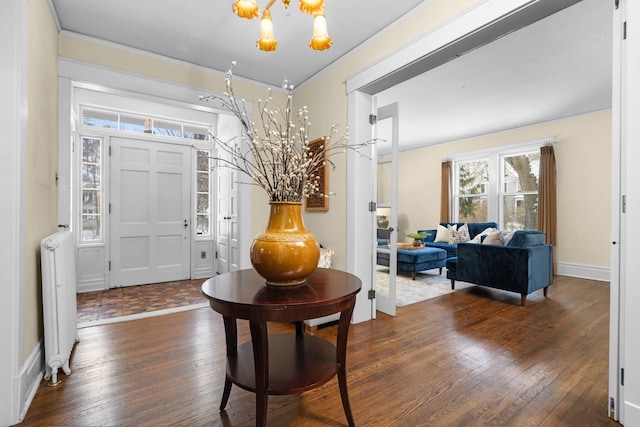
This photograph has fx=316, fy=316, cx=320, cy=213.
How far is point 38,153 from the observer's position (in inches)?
79.4

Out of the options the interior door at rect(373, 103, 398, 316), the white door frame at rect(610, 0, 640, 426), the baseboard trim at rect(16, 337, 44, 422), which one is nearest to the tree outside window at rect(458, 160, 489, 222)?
the interior door at rect(373, 103, 398, 316)

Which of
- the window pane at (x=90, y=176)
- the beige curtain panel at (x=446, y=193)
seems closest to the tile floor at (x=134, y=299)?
the window pane at (x=90, y=176)

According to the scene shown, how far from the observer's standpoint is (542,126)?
18.6ft

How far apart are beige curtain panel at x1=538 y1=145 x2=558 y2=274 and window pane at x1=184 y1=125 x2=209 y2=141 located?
18.8 feet

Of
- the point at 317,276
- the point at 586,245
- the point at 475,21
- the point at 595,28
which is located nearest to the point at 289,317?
the point at 317,276

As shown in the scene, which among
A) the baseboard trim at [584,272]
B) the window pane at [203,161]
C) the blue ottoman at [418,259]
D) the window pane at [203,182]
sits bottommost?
the baseboard trim at [584,272]

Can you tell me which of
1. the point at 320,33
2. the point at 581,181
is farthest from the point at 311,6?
the point at 581,181

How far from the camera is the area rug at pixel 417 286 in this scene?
12.7 feet

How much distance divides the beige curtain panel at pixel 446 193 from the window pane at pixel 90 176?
6.44 meters

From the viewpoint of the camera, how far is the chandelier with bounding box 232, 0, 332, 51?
1481mm

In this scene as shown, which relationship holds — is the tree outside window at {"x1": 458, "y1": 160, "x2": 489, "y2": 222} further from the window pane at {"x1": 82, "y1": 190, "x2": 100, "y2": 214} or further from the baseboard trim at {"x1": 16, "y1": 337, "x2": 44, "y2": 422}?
the baseboard trim at {"x1": 16, "y1": 337, "x2": 44, "y2": 422}

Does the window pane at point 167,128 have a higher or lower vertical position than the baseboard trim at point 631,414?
higher

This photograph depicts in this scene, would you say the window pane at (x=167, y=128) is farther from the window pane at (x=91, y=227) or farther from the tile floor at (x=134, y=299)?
the tile floor at (x=134, y=299)

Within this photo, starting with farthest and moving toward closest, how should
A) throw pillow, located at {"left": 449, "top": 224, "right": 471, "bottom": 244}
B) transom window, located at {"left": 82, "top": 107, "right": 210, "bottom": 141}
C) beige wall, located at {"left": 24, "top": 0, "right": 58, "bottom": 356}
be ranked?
throw pillow, located at {"left": 449, "top": 224, "right": 471, "bottom": 244} → transom window, located at {"left": 82, "top": 107, "right": 210, "bottom": 141} → beige wall, located at {"left": 24, "top": 0, "right": 58, "bottom": 356}
